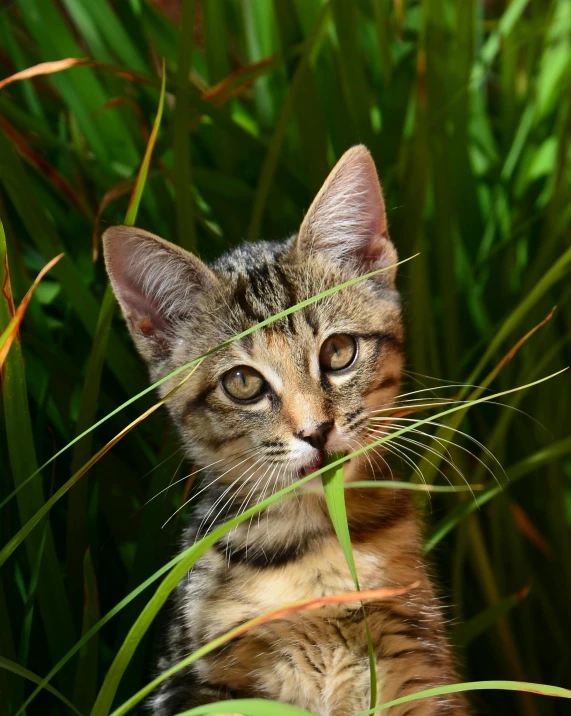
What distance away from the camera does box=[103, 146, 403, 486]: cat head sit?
94 cm

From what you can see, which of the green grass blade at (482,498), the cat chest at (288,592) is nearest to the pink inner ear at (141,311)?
the cat chest at (288,592)

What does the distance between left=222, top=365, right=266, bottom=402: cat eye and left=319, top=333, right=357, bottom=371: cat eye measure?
87 millimetres

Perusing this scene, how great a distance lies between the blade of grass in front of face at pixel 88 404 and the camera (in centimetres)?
97

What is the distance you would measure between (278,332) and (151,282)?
0.19 metres

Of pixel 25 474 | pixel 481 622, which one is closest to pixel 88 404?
pixel 25 474

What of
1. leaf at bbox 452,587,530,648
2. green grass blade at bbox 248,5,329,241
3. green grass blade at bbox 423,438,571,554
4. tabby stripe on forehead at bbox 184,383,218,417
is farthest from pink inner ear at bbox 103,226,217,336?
leaf at bbox 452,587,530,648

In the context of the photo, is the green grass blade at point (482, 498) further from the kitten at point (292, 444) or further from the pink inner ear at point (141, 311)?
the pink inner ear at point (141, 311)

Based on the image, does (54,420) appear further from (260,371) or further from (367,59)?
(367,59)

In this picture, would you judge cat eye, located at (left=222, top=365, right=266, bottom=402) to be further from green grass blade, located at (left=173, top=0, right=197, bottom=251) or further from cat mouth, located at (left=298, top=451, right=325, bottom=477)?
green grass blade, located at (left=173, top=0, right=197, bottom=251)

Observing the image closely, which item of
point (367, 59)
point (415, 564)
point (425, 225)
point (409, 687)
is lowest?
point (409, 687)

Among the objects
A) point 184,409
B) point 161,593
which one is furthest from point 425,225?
point 161,593

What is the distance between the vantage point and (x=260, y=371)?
38.8 inches

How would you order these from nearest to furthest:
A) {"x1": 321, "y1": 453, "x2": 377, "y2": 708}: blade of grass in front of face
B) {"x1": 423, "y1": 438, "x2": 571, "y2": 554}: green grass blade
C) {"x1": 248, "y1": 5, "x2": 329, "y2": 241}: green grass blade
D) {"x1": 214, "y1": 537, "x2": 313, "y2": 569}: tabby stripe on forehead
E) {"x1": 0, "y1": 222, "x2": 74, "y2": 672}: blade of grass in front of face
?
{"x1": 321, "y1": 453, "x2": 377, "y2": 708}: blade of grass in front of face, {"x1": 0, "y1": 222, "x2": 74, "y2": 672}: blade of grass in front of face, {"x1": 214, "y1": 537, "x2": 313, "y2": 569}: tabby stripe on forehead, {"x1": 423, "y1": 438, "x2": 571, "y2": 554}: green grass blade, {"x1": 248, "y1": 5, "x2": 329, "y2": 241}: green grass blade

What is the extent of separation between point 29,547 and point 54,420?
0.23m
